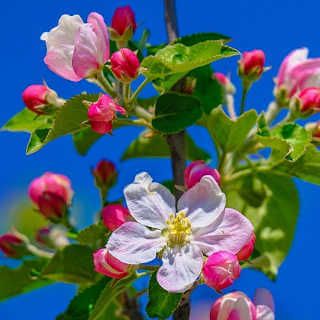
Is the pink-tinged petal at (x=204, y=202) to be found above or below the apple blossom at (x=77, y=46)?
below

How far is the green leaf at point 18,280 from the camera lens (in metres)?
2.31

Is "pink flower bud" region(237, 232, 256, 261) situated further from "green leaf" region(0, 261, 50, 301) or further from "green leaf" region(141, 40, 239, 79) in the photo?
"green leaf" region(0, 261, 50, 301)

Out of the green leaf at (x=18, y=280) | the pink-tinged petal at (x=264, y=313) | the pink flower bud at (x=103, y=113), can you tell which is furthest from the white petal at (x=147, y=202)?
the green leaf at (x=18, y=280)

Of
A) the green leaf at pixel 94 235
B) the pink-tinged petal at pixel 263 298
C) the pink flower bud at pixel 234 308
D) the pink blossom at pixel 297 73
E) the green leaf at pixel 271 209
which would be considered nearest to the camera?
the pink flower bud at pixel 234 308

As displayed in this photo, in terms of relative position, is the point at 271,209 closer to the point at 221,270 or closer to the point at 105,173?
the point at 105,173

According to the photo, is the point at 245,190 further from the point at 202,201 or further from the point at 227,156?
the point at 202,201

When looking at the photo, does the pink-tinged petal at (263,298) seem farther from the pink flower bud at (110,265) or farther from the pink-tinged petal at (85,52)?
the pink-tinged petal at (85,52)

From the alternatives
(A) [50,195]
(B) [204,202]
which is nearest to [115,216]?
(B) [204,202]

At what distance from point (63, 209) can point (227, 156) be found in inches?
16.8

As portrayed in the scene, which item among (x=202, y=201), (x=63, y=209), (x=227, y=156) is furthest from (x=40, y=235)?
(x=202, y=201)

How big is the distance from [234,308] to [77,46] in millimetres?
601

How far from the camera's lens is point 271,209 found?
2359 mm

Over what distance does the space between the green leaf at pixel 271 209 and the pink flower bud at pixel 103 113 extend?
0.55 metres

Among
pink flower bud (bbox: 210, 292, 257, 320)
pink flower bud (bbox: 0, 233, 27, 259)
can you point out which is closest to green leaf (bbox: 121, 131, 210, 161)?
pink flower bud (bbox: 0, 233, 27, 259)
